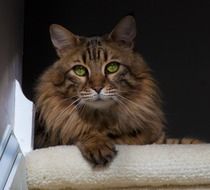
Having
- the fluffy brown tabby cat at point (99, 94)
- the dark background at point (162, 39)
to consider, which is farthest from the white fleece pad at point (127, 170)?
the dark background at point (162, 39)

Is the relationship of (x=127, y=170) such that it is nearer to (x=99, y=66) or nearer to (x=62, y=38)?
(x=99, y=66)

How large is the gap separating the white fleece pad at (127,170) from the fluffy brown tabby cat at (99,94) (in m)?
0.13

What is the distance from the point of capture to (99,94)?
165cm

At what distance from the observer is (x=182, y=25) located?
2449 mm

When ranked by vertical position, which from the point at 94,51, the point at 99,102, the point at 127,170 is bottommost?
the point at 127,170

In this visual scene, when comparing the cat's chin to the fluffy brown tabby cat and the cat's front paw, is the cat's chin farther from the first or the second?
the cat's front paw

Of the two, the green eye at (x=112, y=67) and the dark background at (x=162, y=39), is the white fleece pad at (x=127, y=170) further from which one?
the dark background at (x=162, y=39)

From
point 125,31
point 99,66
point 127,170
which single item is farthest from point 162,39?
point 127,170

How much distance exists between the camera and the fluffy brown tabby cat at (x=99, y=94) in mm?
1720

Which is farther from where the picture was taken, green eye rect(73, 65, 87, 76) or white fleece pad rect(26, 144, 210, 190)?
green eye rect(73, 65, 87, 76)

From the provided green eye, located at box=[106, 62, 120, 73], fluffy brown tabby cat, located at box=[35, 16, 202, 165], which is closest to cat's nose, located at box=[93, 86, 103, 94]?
fluffy brown tabby cat, located at box=[35, 16, 202, 165]

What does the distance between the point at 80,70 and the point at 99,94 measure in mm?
136

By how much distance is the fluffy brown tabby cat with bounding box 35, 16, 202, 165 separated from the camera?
67.7 inches

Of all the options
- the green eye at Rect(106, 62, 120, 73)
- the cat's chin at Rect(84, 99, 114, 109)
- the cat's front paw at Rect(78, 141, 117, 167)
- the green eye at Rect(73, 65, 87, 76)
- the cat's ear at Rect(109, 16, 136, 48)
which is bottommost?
the cat's front paw at Rect(78, 141, 117, 167)
